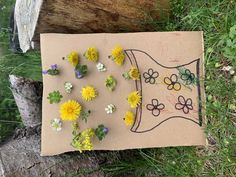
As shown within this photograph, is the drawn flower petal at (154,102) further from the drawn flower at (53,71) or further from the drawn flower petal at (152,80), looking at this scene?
the drawn flower at (53,71)

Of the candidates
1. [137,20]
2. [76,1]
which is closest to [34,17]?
[76,1]

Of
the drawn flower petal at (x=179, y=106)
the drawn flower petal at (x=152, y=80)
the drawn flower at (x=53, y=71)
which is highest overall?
the drawn flower at (x=53, y=71)

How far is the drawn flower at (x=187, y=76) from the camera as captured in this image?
5.28 feet

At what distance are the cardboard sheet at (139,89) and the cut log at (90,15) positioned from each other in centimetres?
9

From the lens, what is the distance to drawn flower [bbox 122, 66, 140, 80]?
5.12 ft

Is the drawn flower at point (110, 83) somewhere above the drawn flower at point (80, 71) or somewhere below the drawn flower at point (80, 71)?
below

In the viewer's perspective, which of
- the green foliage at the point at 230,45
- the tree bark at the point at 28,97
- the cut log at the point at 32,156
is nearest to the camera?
the green foliage at the point at 230,45

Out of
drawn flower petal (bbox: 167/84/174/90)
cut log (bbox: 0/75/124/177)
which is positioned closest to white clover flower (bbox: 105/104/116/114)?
drawn flower petal (bbox: 167/84/174/90)

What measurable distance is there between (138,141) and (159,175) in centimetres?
35

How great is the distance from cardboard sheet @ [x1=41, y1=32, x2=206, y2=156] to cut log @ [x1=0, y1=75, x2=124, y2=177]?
131 mm

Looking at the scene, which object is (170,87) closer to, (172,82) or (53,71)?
(172,82)

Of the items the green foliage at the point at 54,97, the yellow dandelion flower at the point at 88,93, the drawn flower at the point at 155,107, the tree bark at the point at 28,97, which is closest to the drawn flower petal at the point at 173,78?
the drawn flower at the point at 155,107

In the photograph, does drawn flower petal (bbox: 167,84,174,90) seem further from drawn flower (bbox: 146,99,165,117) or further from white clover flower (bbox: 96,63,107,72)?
white clover flower (bbox: 96,63,107,72)

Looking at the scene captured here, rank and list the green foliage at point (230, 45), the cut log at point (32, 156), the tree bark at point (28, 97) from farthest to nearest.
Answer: the tree bark at point (28, 97)
the cut log at point (32, 156)
the green foliage at point (230, 45)
